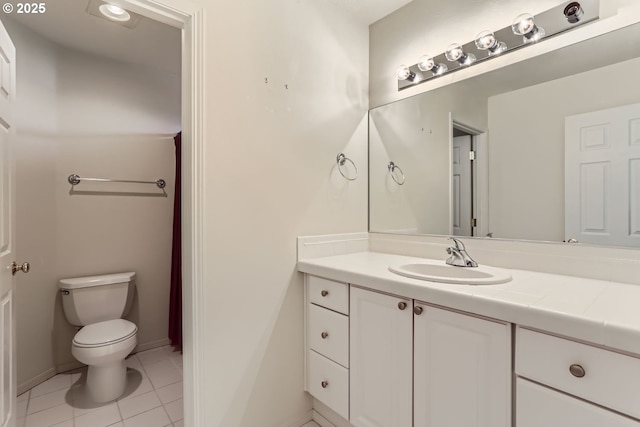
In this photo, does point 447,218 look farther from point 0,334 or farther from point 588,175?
point 0,334

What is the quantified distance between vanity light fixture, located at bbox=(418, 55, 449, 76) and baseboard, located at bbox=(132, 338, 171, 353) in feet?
9.44

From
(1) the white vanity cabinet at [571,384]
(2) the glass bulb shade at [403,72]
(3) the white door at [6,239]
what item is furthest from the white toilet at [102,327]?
(2) the glass bulb shade at [403,72]

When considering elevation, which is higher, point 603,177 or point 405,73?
point 405,73

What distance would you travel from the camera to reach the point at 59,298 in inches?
87.0

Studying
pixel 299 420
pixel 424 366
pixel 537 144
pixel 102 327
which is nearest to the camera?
pixel 424 366

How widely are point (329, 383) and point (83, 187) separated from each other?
7.24ft

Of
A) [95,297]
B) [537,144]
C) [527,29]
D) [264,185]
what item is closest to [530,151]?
[537,144]


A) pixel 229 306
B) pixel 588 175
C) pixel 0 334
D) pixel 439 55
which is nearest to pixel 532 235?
pixel 588 175

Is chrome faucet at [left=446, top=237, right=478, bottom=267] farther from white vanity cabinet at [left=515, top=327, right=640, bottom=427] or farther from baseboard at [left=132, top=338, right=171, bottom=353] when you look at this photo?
baseboard at [left=132, top=338, right=171, bottom=353]

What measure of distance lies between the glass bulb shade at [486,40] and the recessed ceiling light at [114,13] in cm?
193

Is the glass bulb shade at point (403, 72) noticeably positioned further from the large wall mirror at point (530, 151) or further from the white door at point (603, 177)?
the white door at point (603, 177)

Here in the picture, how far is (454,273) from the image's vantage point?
1527 mm

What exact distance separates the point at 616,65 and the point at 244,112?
1.55 m

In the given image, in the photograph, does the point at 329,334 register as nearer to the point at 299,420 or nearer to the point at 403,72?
the point at 299,420
